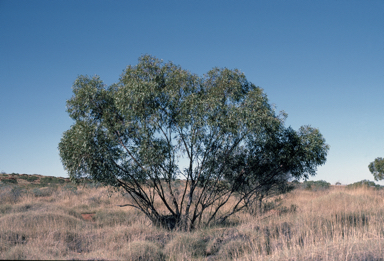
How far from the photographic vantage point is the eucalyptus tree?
40.4ft

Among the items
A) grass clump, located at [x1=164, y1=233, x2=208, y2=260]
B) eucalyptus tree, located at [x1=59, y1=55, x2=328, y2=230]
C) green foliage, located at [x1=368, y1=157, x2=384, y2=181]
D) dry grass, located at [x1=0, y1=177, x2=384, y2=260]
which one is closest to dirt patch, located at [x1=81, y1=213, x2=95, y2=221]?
dry grass, located at [x1=0, y1=177, x2=384, y2=260]

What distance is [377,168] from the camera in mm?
39438

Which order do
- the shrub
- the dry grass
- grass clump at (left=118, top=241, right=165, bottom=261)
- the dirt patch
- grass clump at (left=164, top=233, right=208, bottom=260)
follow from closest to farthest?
1. the dry grass
2. grass clump at (left=118, top=241, right=165, bottom=261)
3. grass clump at (left=164, top=233, right=208, bottom=260)
4. the dirt patch
5. the shrub

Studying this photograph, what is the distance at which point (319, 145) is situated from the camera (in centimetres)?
1395

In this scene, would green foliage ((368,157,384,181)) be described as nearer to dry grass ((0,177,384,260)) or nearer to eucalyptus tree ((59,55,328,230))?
dry grass ((0,177,384,260))

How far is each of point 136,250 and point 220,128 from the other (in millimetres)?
6176

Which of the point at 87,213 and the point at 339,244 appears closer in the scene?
the point at 339,244

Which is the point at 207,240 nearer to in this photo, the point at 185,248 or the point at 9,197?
the point at 185,248

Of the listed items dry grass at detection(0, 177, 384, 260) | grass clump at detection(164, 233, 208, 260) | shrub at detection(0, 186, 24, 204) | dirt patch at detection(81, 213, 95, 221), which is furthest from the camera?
shrub at detection(0, 186, 24, 204)

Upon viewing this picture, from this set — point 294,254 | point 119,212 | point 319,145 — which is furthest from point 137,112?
point 119,212

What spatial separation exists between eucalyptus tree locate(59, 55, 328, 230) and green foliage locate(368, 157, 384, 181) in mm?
30817

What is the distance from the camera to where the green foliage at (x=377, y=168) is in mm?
38747

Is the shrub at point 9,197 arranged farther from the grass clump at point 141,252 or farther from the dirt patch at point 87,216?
the grass clump at point 141,252

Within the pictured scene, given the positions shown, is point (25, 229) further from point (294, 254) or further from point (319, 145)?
point (319, 145)
